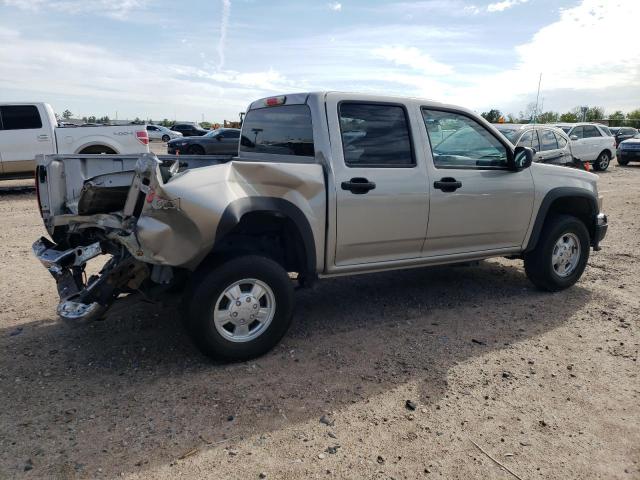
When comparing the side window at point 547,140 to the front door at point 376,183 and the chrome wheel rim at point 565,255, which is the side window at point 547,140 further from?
the front door at point 376,183

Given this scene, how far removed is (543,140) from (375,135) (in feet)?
36.4

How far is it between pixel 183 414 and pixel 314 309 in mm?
2000

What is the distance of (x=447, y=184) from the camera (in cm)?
439

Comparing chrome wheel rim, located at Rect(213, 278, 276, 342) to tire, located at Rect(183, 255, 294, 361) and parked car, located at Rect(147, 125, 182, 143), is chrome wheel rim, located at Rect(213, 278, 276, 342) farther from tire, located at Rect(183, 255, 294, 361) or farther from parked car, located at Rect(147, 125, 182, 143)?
parked car, located at Rect(147, 125, 182, 143)

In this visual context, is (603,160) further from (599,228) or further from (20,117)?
(20,117)

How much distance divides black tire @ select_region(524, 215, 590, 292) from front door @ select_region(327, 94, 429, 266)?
1.59 metres

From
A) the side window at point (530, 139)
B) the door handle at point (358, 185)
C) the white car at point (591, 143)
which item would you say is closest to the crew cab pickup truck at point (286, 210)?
the door handle at point (358, 185)

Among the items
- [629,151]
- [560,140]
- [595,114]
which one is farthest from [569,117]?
[560,140]

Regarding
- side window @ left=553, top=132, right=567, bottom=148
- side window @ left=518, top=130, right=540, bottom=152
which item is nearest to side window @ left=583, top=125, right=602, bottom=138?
side window @ left=553, top=132, right=567, bottom=148

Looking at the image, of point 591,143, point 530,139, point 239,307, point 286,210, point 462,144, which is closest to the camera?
point 239,307

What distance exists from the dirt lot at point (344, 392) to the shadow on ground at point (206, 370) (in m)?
0.01

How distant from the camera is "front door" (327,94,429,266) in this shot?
3985mm

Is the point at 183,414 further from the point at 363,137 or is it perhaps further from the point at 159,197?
the point at 363,137

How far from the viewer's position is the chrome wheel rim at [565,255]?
5.30m
